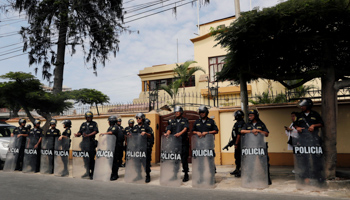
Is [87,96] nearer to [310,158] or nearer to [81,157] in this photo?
[81,157]

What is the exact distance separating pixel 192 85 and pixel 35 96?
42.2 feet

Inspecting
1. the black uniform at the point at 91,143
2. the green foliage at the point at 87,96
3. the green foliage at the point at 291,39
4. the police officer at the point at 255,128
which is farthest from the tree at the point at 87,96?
the police officer at the point at 255,128

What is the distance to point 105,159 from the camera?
7141 millimetres

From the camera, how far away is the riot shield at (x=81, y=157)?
7.40 meters

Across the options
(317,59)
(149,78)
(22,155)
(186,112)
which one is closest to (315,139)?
(317,59)

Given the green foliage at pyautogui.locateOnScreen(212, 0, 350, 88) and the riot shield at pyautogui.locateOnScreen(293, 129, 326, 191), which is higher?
the green foliage at pyautogui.locateOnScreen(212, 0, 350, 88)

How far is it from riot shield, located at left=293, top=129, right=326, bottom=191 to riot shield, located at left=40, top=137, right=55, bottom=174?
7.21 metres

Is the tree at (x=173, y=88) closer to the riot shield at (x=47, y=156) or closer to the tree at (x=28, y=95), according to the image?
the tree at (x=28, y=95)

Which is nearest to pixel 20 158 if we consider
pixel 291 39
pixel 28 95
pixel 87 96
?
pixel 28 95

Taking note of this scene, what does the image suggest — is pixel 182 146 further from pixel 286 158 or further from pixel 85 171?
pixel 286 158

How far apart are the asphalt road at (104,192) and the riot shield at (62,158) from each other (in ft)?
3.49

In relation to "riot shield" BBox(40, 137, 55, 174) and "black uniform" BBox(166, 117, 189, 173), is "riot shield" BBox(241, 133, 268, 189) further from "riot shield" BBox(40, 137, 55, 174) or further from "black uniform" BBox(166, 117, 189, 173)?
"riot shield" BBox(40, 137, 55, 174)

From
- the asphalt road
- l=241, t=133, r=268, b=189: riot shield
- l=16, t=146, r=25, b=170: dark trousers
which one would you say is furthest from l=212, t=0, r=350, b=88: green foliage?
l=16, t=146, r=25, b=170: dark trousers

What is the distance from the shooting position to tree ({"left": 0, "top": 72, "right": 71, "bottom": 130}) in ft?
33.4
